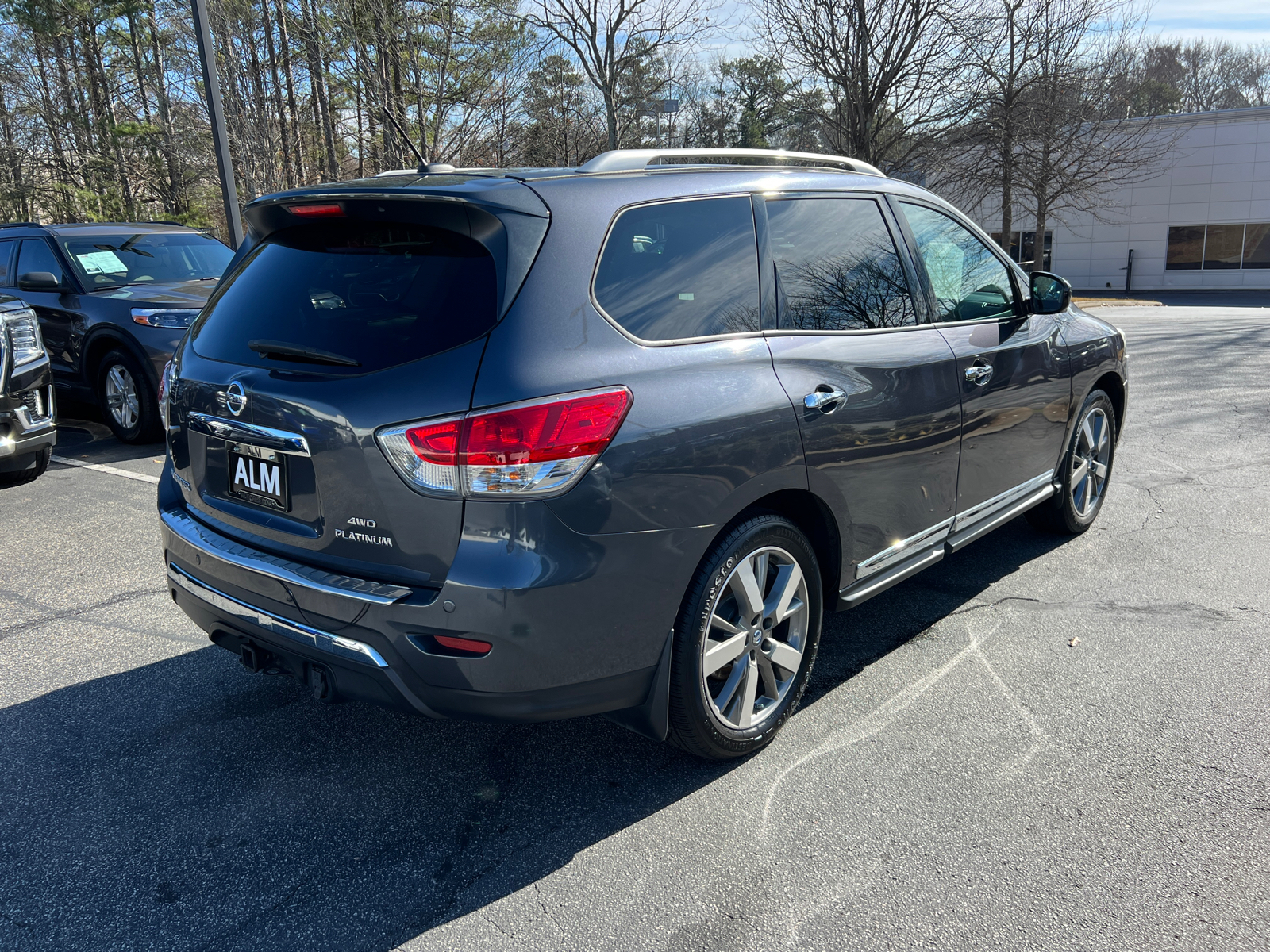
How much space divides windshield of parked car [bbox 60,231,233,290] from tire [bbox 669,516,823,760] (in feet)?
25.2

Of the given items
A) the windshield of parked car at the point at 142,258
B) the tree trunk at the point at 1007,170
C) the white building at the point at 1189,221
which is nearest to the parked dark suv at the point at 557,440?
the windshield of parked car at the point at 142,258

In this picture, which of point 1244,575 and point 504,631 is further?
point 1244,575

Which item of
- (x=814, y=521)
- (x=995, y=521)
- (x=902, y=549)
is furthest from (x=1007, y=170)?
Answer: (x=814, y=521)

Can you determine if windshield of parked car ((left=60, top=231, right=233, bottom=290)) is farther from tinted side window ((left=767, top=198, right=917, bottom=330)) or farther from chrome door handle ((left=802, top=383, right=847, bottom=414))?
chrome door handle ((left=802, top=383, right=847, bottom=414))

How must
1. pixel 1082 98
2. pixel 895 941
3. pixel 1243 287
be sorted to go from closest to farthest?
pixel 895 941
pixel 1082 98
pixel 1243 287

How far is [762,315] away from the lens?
299 cm

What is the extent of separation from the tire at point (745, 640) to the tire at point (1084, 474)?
7.78 feet

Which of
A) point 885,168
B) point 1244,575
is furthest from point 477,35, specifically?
point 1244,575

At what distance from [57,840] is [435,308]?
6.13 feet

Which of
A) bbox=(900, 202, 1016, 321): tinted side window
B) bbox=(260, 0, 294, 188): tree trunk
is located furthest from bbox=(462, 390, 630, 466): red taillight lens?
bbox=(260, 0, 294, 188): tree trunk

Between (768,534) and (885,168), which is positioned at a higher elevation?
(885,168)

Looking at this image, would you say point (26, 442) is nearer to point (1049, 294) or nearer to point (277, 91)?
point (1049, 294)

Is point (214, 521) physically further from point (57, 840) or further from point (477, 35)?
point (477, 35)

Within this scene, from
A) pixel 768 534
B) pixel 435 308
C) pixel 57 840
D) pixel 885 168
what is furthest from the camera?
pixel 885 168
